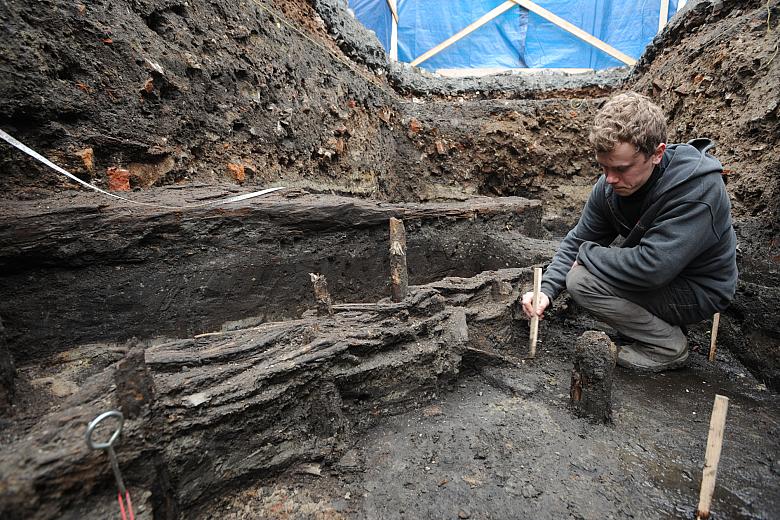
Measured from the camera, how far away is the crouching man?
209 centimetres

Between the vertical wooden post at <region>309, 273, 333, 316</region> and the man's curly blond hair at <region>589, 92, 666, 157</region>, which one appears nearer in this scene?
the man's curly blond hair at <region>589, 92, 666, 157</region>

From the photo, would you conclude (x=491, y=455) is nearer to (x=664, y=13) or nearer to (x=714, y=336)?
(x=714, y=336)

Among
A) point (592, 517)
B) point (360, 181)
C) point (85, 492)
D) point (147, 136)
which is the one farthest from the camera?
point (360, 181)

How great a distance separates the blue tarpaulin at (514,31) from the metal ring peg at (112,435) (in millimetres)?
8409

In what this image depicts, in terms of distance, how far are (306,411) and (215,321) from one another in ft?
4.24

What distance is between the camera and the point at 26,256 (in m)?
2.06

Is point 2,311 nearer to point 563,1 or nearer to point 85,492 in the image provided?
point 85,492

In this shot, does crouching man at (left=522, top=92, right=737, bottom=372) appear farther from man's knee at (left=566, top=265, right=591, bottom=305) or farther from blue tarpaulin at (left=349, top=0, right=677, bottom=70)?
blue tarpaulin at (left=349, top=0, right=677, bottom=70)

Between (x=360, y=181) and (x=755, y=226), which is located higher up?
(x=360, y=181)

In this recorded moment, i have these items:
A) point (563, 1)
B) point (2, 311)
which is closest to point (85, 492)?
point (2, 311)

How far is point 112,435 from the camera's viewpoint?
1285 mm

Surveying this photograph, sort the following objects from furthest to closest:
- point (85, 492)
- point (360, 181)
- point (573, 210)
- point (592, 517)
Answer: point (573, 210), point (360, 181), point (592, 517), point (85, 492)

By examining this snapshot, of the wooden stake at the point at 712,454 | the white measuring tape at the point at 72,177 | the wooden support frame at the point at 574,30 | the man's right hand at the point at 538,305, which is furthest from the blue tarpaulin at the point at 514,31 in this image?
the wooden stake at the point at 712,454

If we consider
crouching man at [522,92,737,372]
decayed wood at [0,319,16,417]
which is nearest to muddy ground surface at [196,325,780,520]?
crouching man at [522,92,737,372]
